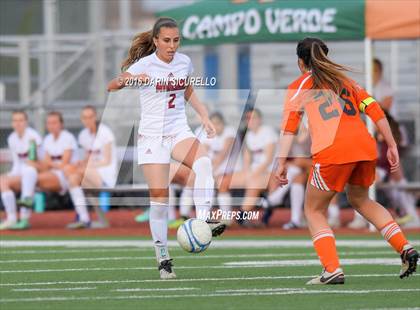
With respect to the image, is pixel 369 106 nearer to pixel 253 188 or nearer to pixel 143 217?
pixel 253 188

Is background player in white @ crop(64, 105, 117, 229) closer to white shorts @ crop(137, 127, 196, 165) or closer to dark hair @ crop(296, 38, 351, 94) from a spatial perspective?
white shorts @ crop(137, 127, 196, 165)

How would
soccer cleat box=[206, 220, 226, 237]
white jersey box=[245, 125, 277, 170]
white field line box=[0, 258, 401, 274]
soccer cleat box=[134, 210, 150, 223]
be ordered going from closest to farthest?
soccer cleat box=[206, 220, 226, 237], white field line box=[0, 258, 401, 274], white jersey box=[245, 125, 277, 170], soccer cleat box=[134, 210, 150, 223]

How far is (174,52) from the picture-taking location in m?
10.0

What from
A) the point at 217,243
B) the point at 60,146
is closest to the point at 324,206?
the point at 217,243

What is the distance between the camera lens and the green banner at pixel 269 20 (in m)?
15.9

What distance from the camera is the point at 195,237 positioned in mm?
9648

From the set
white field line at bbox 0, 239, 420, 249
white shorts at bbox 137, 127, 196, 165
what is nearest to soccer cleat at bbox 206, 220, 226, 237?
white shorts at bbox 137, 127, 196, 165

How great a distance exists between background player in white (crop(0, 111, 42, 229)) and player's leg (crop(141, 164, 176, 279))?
7.12 m

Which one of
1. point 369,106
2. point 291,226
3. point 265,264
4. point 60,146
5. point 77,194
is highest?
point 60,146

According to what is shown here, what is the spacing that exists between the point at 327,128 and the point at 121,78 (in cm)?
168

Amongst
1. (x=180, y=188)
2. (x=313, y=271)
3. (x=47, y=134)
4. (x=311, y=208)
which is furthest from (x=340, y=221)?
(x=311, y=208)

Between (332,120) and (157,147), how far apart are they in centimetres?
150

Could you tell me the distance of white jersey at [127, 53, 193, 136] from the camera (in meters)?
10.0

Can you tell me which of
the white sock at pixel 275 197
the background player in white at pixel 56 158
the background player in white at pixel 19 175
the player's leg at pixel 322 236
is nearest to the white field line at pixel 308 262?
the player's leg at pixel 322 236
